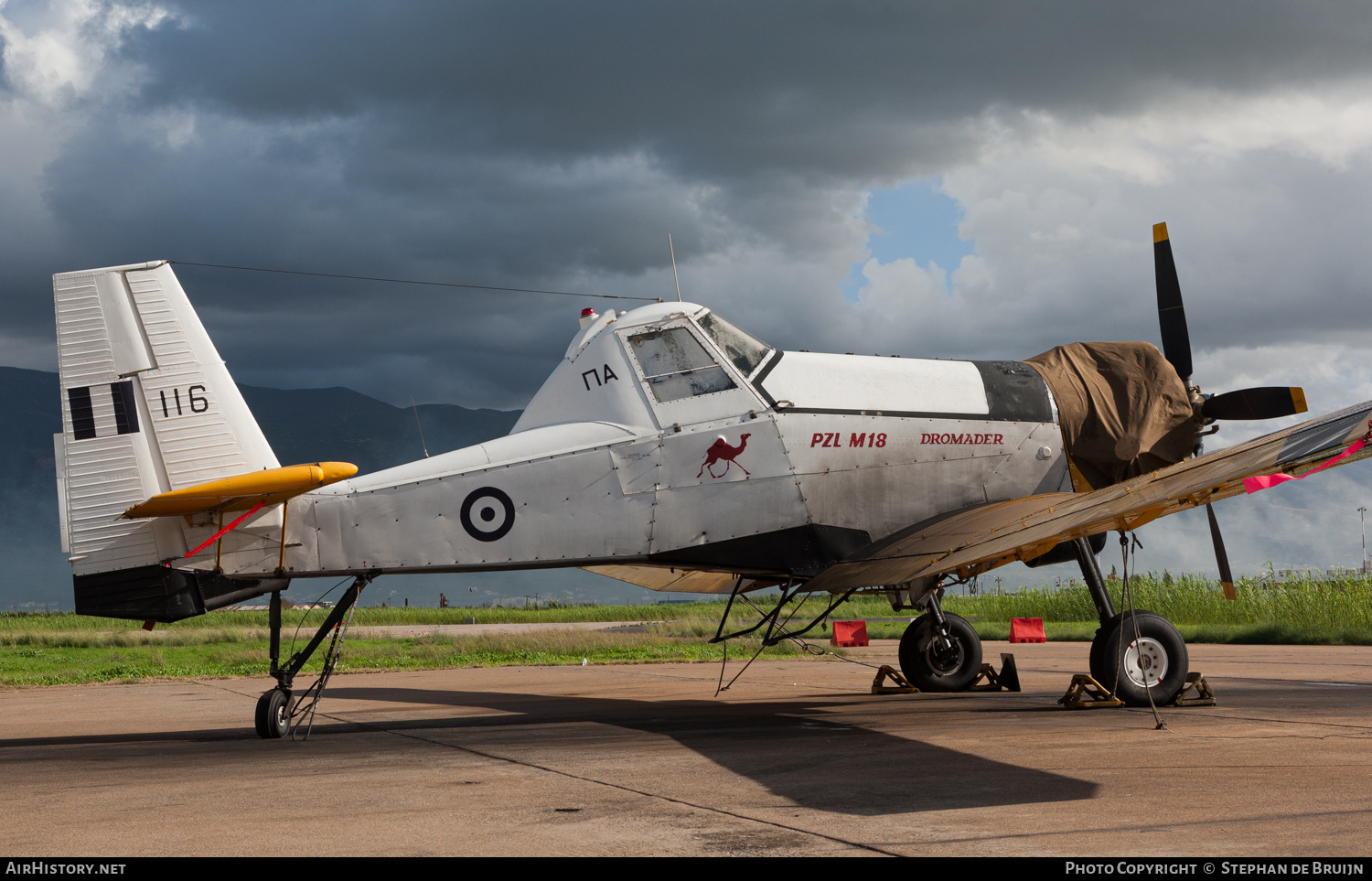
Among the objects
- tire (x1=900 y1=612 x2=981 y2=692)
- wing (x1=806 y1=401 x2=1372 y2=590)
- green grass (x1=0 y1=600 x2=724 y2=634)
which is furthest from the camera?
green grass (x1=0 y1=600 x2=724 y2=634)

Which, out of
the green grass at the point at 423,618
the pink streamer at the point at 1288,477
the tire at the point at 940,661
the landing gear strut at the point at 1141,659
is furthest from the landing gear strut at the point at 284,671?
the green grass at the point at 423,618

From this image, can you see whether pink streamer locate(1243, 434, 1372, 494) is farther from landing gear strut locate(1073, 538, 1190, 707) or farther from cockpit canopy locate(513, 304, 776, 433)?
cockpit canopy locate(513, 304, 776, 433)

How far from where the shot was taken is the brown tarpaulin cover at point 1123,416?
10.7 meters

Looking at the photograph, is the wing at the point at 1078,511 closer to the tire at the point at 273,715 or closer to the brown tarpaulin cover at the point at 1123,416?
the brown tarpaulin cover at the point at 1123,416

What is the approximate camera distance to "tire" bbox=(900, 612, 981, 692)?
1298 centimetres

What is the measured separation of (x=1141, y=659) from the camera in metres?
10.3

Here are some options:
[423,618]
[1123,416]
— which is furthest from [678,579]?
[423,618]

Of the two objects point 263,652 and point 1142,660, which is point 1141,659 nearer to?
point 1142,660

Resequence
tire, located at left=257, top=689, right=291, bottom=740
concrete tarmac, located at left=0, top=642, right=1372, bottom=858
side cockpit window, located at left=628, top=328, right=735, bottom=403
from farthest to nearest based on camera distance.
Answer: side cockpit window, located at left=628, top=328, right=735, bottom=403 < tire, located at left=257, top=689, right=291, bottom=740 < concrete tarmac, located at left=0, top=642, right=1372, bottom=858

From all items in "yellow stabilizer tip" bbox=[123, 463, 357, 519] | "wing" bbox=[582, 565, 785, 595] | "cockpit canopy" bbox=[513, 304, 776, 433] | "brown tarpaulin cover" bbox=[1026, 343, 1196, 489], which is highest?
"cockpit canopy" bbox=[513, 304, 776, 433]

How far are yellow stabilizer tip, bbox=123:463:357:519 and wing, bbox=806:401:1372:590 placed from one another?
16.3ft

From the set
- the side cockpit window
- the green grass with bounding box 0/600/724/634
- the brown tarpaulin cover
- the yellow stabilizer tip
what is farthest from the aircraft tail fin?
the green grass with bounding box 0/600/724/634

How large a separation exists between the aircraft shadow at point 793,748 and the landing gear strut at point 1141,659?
2.84 meters

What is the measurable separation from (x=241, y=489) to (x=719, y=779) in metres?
5.18
